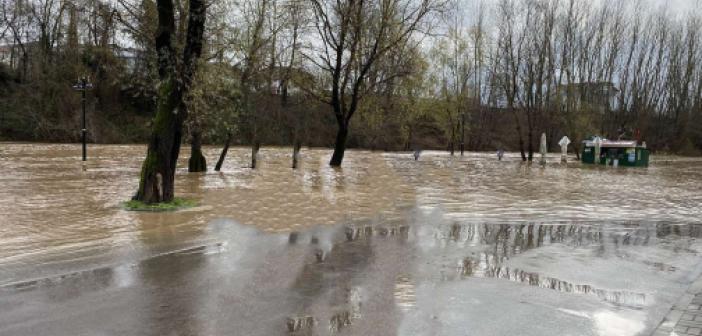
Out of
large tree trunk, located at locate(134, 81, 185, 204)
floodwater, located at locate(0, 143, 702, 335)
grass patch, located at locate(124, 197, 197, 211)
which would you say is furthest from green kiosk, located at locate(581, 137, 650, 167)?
large tree trunk, located at locate(134, 81, 185, 204)

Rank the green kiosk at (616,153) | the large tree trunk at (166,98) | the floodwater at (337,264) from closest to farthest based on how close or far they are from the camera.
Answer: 1. the floodwater at (337,264)
2. the large tree trunk at (166,98)
3. the green kiosk at (616,153)

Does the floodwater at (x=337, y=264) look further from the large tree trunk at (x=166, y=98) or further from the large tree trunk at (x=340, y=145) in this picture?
the large tree trunk at (x=340, y=145)

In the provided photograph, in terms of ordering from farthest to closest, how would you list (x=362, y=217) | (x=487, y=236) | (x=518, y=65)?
(x=518, y=65) < (x=362, y=217) < (x=487, y=236)

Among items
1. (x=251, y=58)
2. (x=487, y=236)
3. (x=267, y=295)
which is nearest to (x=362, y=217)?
(x=487, y=236)

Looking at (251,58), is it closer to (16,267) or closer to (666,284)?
(16,267)

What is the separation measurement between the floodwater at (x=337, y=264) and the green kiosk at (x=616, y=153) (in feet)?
66.3

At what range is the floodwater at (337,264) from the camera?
5.20 meters

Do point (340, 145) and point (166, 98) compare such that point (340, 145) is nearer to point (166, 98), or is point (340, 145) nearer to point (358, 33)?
point (358, 33)

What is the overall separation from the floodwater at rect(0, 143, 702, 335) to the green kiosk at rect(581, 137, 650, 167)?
66.3 ft

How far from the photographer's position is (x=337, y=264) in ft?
24.0

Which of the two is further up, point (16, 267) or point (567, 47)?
point (567, 47)

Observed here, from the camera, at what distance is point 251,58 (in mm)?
21250

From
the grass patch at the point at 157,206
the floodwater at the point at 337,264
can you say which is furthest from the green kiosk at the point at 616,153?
the grass patch at the point at 157,206

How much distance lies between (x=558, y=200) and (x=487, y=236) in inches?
256
